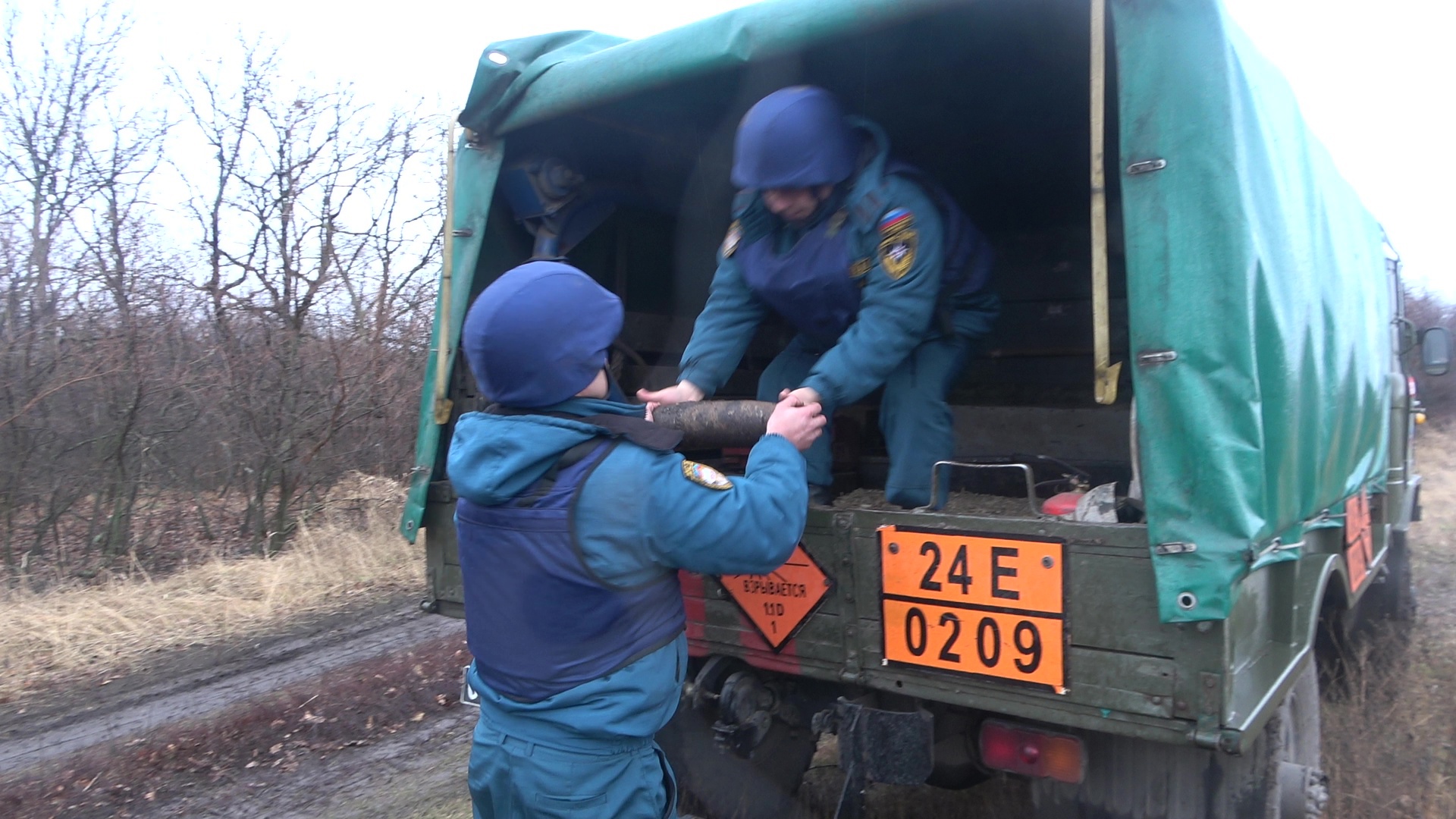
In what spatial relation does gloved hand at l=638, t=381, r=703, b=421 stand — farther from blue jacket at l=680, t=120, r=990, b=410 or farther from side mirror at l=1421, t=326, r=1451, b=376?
side mirror at l=1421, t=326, r=1451, b=376

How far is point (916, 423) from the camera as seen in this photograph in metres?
3.16

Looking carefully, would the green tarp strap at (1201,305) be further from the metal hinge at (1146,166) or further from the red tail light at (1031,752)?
the red tail light at (1031,752)

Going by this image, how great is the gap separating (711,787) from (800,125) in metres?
2.25

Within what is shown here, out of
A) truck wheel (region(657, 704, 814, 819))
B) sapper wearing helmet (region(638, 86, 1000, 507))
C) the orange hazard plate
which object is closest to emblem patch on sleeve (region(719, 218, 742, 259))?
sapper wearing helmet (region(638, 86, 1000, 507))

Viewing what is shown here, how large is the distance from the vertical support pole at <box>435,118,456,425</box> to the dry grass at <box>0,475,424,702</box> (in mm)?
3748

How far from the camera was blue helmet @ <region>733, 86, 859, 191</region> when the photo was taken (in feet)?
9.37

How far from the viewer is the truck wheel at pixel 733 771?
10.9ft

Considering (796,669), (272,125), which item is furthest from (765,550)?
(272,125)

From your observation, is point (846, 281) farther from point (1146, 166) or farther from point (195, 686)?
point (195, 686)

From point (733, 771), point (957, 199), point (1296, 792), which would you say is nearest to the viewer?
point (1296, 792)

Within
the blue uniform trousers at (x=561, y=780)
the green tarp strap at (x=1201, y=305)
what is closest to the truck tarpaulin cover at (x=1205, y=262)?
the green tarp strap at (x=1201, y=305)

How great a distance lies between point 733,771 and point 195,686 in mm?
3491

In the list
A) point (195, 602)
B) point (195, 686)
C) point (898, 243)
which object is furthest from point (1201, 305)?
point (195, 602)

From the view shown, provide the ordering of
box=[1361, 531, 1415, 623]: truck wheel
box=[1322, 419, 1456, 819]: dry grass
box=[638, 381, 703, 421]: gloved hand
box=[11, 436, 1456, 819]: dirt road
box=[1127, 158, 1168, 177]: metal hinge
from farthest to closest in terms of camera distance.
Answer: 1. box=[1361, 531, 1415, 623]: truck wheel
2. box=[11, 436, 1456, 819]: dirt road
3. box=[1322, 419, 1456, 819]: dry grass
4. box=[638, 381, 703, 421]: gloved hand
5. box=[1127, 158, 1168, 177]: metal hinge
